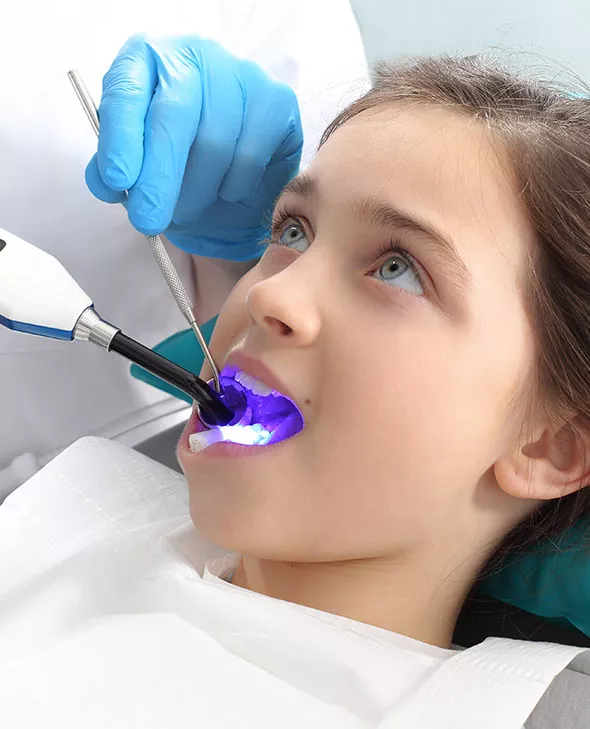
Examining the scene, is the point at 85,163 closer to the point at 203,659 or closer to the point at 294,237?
the point at 294,237

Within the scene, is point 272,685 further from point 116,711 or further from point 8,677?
point 8,677

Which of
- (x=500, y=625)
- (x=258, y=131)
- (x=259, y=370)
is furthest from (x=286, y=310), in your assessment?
(x=500, y=625)

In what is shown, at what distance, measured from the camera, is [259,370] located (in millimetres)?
821

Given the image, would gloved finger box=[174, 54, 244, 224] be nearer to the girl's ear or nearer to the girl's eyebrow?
the girl's eyebrow

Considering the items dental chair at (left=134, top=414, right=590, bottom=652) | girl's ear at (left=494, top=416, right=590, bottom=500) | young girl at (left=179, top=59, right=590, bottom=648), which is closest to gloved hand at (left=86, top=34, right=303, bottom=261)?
young girl at (left=179, top=59, right=590, bottom=648)

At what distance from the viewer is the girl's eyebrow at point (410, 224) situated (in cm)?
80

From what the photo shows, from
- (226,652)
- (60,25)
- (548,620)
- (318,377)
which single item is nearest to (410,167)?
(318,377)

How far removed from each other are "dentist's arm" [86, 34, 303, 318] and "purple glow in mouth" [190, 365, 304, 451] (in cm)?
30

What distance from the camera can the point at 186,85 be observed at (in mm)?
1122

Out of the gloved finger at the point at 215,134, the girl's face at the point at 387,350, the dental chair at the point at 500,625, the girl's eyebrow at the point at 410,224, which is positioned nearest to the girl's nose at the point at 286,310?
the girl's face at the point at 387,350

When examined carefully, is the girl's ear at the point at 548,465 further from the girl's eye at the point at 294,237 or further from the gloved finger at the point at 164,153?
the gloved finger at the point at 164,153

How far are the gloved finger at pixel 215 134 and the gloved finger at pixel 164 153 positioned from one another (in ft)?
0.10

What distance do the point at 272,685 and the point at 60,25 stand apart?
3.59 ft

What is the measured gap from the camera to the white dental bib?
79cm
